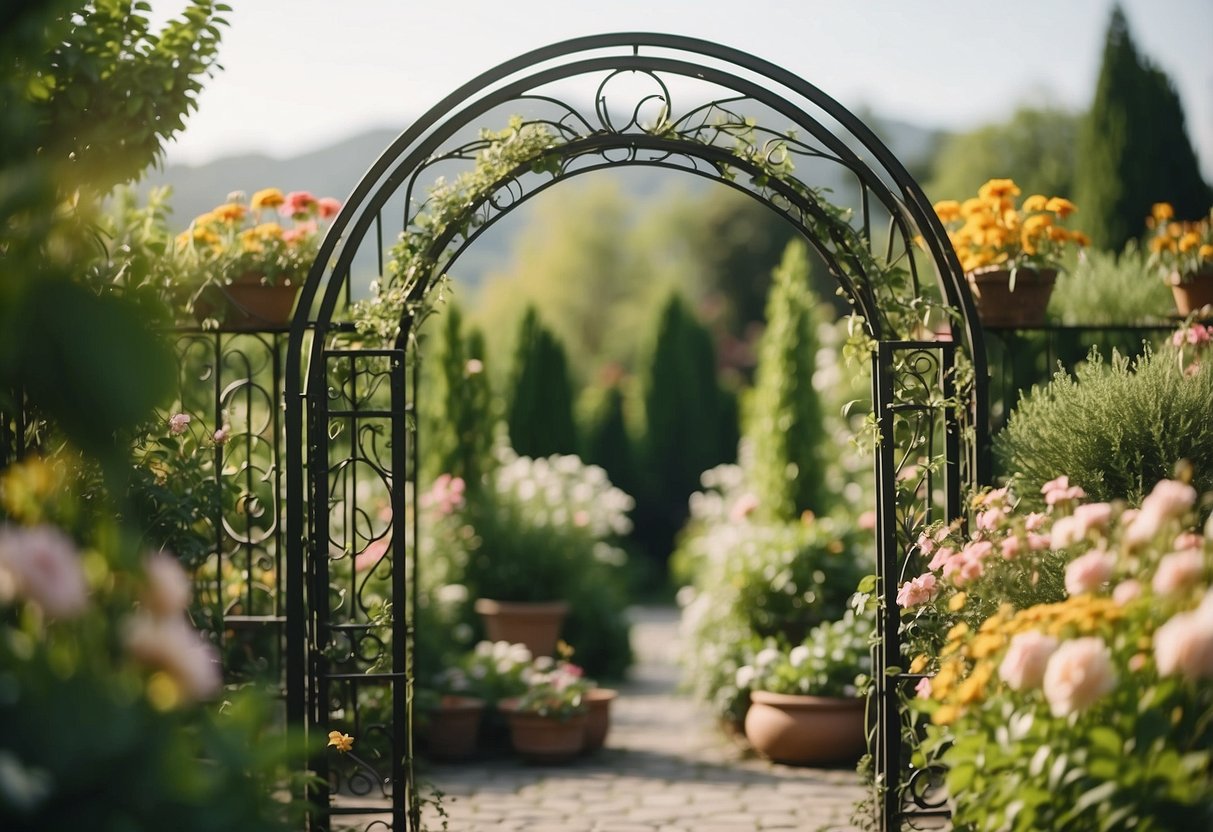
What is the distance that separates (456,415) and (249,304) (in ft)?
12.6

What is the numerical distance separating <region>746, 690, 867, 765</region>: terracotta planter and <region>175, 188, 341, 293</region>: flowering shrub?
3208 mm

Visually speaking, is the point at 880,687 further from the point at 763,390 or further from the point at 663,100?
the point at 763,390

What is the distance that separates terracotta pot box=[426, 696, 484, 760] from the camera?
20.5 feet


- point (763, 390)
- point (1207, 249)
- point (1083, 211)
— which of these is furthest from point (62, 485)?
point (1083, 211)

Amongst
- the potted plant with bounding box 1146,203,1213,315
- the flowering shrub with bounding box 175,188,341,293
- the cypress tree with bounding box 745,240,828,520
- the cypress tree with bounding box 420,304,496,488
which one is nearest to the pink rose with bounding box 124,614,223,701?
the flowering shrub with bounding box 175,188,341,293

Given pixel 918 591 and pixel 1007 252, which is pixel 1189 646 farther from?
pixel 1007 252

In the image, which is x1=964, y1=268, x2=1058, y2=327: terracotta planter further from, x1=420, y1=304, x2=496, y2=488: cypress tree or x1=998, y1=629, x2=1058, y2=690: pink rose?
x1=420, y1=304, x2=496, y2=488: cypress tree

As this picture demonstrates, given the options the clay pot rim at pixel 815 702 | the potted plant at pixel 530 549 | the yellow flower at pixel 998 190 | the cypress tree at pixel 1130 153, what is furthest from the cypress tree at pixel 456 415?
the cypress tree at pixel 1130 153

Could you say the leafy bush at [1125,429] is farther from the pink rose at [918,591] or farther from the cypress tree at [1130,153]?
the cypress tree at [1130,153]

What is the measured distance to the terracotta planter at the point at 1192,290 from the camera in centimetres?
545

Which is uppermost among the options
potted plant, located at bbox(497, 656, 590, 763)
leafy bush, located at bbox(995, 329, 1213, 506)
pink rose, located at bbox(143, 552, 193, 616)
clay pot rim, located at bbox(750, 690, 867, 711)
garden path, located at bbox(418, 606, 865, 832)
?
leafy bush, located at bbox(995, 329, 1213, 506)

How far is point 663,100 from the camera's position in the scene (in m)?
4.20

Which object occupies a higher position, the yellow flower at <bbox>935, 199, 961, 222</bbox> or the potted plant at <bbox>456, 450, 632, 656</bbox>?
the yellow flower at <bbox>935, 199, 961, 222</bbox>

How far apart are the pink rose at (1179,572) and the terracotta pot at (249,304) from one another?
11.5ft
